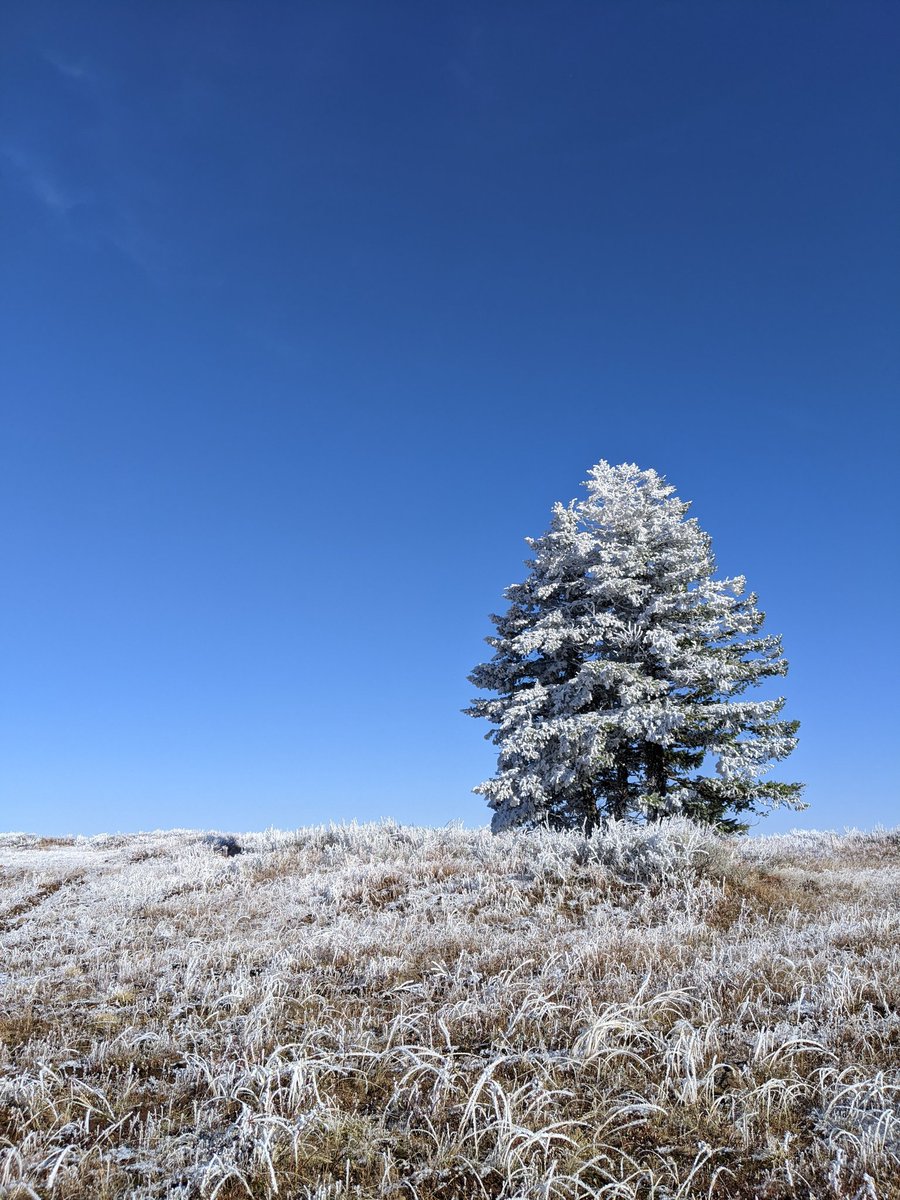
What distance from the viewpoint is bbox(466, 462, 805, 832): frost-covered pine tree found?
58.2 ft

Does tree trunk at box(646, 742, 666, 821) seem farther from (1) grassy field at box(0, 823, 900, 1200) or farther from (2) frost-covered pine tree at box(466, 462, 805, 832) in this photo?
(1) grassy field at box(0, 823, 900, 1200)

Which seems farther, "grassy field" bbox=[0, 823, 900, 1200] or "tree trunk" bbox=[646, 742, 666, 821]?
"tree trunk" bbox=[646, 742, 666, 821]

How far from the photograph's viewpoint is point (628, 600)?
66.1 ft

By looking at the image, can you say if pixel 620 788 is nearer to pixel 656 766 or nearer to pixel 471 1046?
pixel 656 766

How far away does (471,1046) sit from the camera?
446cm

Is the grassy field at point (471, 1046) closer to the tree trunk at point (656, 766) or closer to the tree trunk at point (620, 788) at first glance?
the tree trunk at point (656, 766)

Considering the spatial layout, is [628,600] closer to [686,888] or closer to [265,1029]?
[686,888]

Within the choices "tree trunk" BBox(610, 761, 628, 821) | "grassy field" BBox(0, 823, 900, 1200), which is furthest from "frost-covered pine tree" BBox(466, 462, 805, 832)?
"grassy field" BBox(0, 823, 900, 1200)

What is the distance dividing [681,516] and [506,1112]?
20347mm

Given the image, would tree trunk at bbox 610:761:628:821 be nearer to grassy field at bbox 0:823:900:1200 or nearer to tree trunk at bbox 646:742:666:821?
tree trunk at bbox 646:742:666:821

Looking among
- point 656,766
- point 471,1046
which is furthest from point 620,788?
point 471,1046

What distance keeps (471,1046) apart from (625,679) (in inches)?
559

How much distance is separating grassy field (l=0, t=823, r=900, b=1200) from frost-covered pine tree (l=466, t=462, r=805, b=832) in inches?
327

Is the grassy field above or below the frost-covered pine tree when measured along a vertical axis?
below
